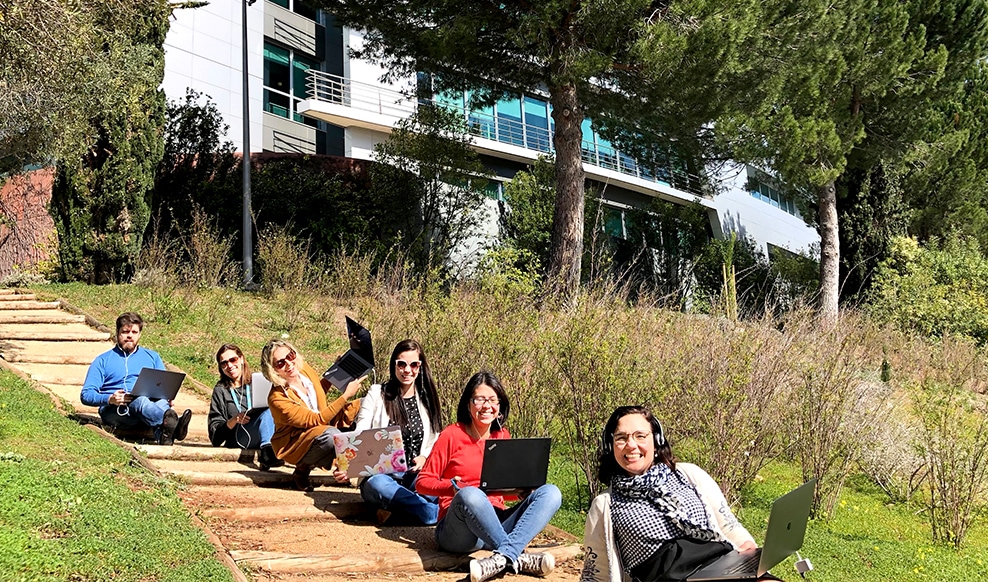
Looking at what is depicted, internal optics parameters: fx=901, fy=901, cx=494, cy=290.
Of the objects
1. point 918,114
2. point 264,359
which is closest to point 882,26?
point 918,114

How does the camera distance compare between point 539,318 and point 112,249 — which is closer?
point 539,318

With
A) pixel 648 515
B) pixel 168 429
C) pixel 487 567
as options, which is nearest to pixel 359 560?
pixel 487 567

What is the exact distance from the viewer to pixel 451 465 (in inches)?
226

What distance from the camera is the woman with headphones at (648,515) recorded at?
12.5 ft

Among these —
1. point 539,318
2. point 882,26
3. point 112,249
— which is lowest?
point 539,318

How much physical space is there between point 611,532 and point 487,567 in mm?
1491

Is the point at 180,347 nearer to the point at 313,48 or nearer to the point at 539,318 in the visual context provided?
the point at 539,318

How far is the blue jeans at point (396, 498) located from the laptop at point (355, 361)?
32.9 inches

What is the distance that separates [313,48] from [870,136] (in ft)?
52.2

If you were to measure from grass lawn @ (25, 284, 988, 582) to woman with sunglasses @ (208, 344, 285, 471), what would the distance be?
1095 millimetres

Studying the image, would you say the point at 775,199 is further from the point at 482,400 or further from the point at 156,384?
the point at 482,400

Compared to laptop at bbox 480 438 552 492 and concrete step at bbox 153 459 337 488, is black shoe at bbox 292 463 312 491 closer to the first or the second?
concrete step at bbox 153 459 337 488

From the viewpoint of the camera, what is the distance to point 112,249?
50.4 feet

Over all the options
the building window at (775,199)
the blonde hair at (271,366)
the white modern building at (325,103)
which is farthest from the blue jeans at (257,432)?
the building window at (775,199)
